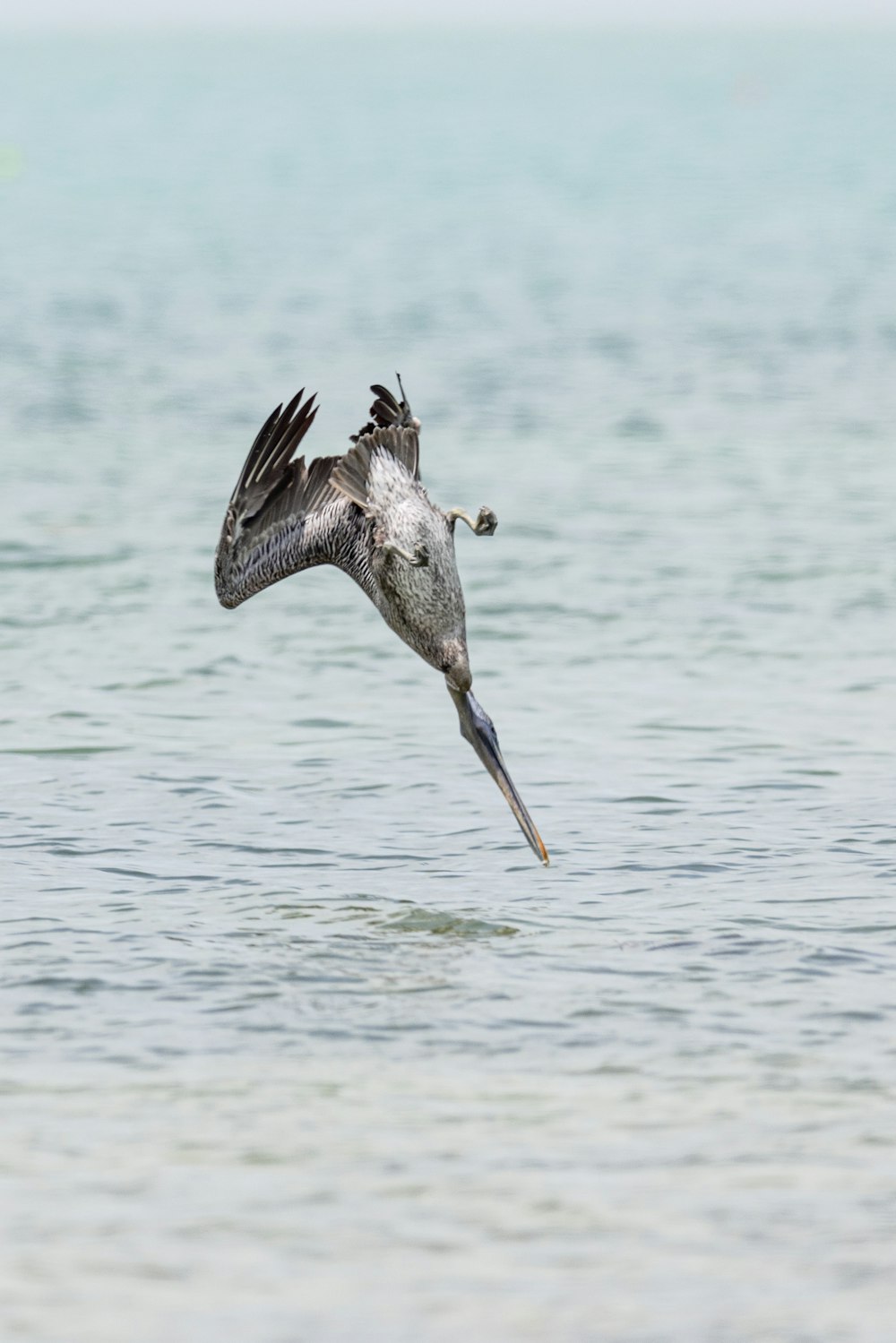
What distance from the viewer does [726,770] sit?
598 inches

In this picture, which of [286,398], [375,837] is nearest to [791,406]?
[286,398]

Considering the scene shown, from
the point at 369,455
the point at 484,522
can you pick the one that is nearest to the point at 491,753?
the point at 484,522

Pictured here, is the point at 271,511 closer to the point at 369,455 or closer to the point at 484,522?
the point at 369,455

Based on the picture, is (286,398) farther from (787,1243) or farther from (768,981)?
(787,1243)

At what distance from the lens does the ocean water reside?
830 centimetres

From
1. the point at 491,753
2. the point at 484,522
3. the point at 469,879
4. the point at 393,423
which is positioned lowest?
the point at 469,879

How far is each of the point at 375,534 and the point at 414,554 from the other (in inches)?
16.1

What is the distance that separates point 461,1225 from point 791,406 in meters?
23.5

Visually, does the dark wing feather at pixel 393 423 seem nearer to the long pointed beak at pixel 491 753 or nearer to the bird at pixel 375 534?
the bird at pixel 375 534

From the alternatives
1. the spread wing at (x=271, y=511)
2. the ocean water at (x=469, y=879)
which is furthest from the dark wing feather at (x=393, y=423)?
the ocean water at (x=469, y=879)

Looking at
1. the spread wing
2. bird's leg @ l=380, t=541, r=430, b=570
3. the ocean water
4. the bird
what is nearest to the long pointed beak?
the bird

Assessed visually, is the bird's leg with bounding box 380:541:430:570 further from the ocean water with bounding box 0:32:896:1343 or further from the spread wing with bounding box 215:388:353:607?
the ocean water with bounding box 0:32:896:1343

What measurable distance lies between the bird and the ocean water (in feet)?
4.49

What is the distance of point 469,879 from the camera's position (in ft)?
42.4
